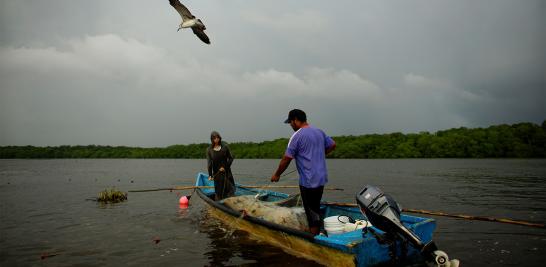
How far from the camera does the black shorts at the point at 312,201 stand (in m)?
6.78

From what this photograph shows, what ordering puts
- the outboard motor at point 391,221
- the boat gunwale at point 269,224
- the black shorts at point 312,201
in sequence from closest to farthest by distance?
the outboard motor at point 391,221 < the black shorts at point 312,201 < the boat gunwale at point 269,224

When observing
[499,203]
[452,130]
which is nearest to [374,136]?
[452,130]

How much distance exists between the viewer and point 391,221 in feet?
19.4

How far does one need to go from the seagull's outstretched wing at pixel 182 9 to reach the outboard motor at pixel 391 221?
577 cm

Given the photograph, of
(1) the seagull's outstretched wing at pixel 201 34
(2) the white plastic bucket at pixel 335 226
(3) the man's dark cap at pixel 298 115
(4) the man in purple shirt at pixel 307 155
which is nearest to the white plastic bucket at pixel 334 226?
(2) the white plastic bucket at pixel 335 226

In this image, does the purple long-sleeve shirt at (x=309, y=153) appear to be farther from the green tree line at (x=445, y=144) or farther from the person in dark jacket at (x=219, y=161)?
the green tree line at (x=445, y=144)

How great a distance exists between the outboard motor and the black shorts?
0.78 m

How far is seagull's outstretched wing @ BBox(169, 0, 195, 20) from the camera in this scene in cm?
845

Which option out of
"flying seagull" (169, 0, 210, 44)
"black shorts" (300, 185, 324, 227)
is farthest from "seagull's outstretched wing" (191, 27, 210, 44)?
"black shorts" (300, 185, 324, 227)

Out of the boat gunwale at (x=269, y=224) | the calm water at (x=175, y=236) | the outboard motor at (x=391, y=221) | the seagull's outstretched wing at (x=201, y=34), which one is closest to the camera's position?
the outboard motor at (x=391, y=221)

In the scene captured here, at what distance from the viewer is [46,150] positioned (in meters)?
130

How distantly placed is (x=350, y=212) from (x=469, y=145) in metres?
80.6

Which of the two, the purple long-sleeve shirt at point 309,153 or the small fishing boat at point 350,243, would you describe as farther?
the purple long-sleeve shirt at point 309,153

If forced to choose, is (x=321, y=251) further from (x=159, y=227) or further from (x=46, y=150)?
(x=46, y=150)
